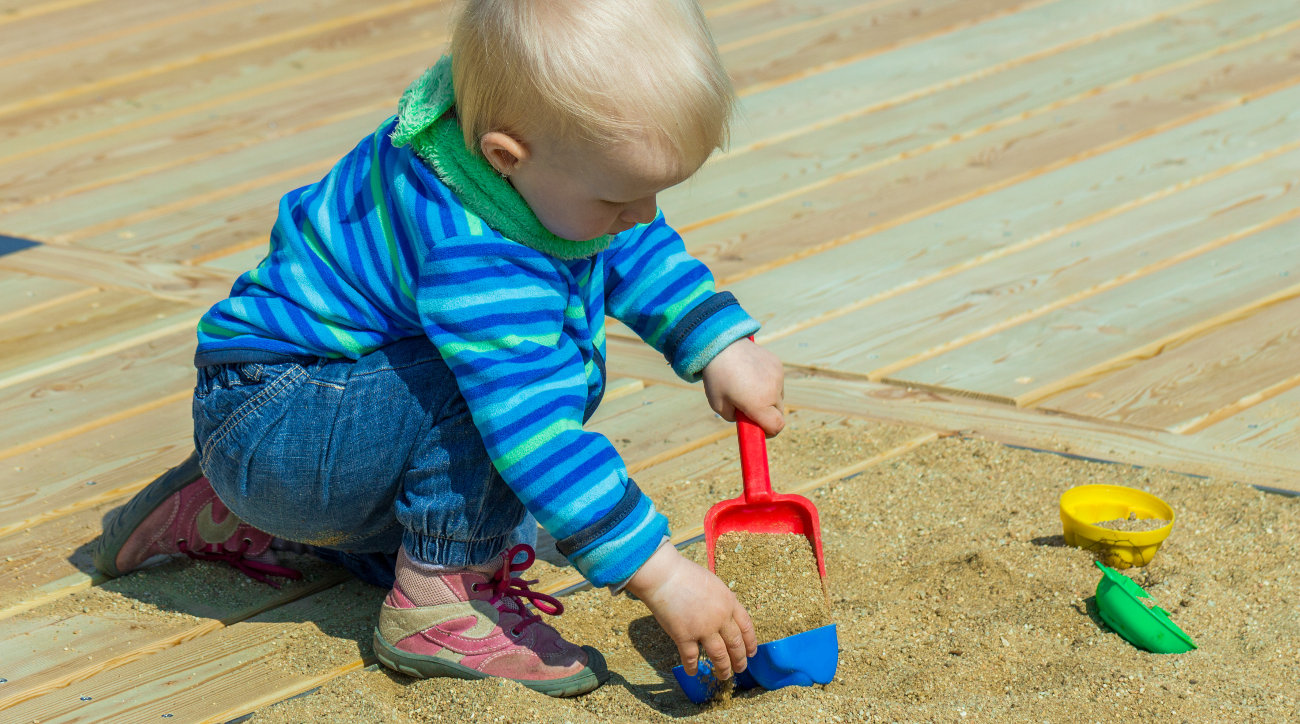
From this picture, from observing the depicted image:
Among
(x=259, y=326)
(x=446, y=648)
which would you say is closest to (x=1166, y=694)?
(x=446, y=648)

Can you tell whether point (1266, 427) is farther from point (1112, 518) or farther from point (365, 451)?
point (365, 451)

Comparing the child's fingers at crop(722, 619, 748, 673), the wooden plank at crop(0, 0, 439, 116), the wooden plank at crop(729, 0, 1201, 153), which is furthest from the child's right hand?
the wooden plank at crop(0, 0, 439, 116)

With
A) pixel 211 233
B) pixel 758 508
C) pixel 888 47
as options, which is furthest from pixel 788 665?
pixel 888 47

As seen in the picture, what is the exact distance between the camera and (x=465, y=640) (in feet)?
4.72

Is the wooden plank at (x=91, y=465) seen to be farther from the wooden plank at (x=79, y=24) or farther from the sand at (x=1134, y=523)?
the wooden plank at (x=79, y=24)

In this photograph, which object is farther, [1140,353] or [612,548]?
[1140,353]

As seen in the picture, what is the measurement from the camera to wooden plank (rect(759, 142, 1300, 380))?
2170 mm

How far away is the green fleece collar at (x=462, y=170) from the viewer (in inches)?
51.5

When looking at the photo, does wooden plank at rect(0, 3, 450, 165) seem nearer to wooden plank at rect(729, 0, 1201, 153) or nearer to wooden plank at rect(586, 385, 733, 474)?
wooden plank at rect(729, 0, 1201, 153)

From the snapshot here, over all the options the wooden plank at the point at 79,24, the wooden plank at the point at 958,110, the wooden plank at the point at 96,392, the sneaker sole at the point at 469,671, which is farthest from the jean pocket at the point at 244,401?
the wooden plank at the point at 79,24

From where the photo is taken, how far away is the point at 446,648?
143 centimetres

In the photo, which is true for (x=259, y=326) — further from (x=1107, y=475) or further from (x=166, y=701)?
(x=1107, y=475)

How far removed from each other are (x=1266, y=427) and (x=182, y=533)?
4.53 ft

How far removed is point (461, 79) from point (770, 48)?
2452mm
